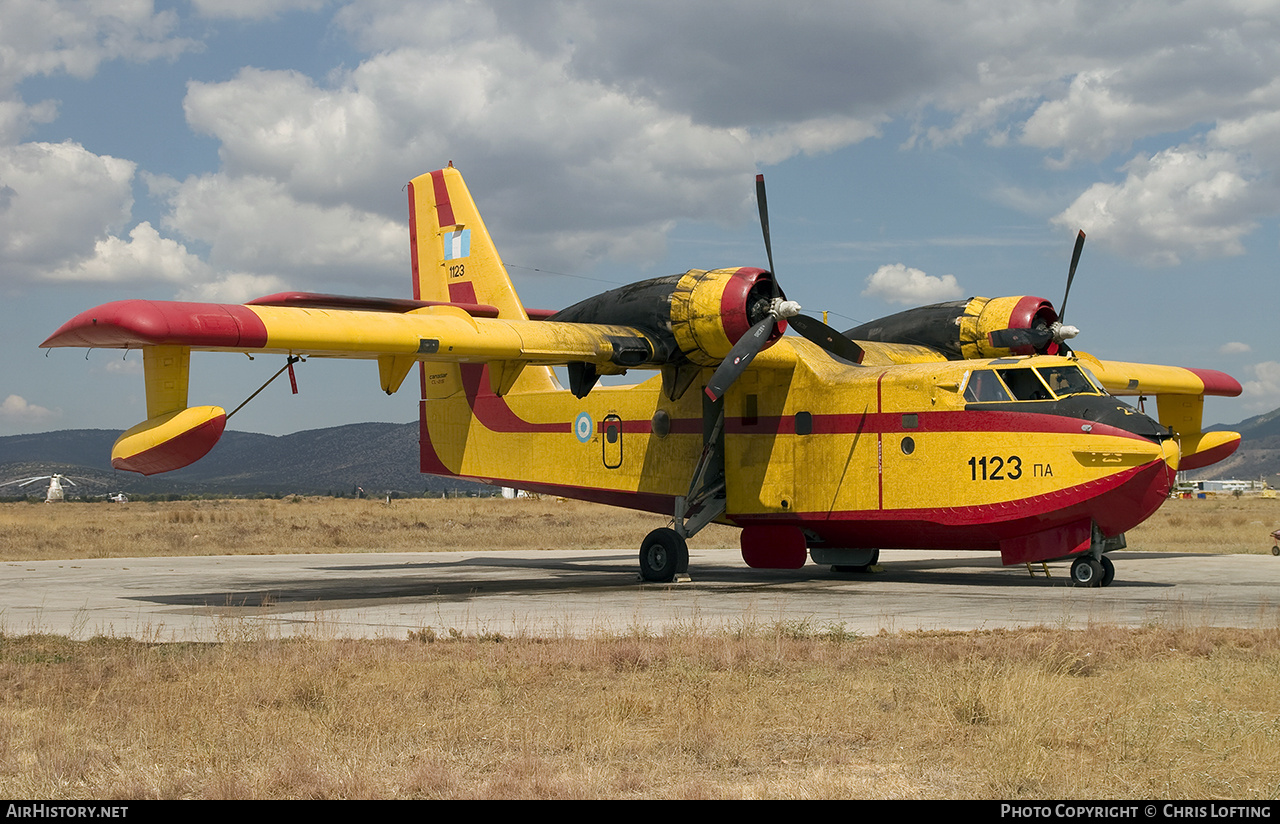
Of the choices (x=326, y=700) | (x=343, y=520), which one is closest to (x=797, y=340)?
(x=326, y=700)

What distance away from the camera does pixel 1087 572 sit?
1902cm

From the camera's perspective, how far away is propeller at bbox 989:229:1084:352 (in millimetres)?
22172

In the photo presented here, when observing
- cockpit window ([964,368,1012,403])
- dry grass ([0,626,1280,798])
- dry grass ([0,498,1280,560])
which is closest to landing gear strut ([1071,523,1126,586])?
cockpit window ([964,368,1012,403])

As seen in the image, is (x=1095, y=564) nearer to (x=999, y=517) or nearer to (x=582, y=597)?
(x=999, y=517)

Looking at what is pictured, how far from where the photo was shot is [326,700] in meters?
8.74

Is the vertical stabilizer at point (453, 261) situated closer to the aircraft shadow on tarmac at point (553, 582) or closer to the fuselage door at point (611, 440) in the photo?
the fuselage door at point (611, 440)

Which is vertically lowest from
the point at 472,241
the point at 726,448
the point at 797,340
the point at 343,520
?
the point at 343,520

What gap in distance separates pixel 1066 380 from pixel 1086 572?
3.14 meters

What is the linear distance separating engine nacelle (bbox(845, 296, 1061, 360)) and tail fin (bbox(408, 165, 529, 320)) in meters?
8.02

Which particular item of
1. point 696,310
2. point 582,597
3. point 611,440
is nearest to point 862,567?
point 611,440

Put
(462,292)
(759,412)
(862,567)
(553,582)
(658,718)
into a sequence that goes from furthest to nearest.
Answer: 1. (462,292)
2. (862,567)
3. (553,582)
4. (759,412)
5. (658,718)

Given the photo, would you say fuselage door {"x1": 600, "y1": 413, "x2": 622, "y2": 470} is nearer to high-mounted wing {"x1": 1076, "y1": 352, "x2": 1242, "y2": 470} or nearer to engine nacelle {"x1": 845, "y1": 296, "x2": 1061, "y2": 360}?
engine nacelle {"x1": 845, "y1": 296, "x2": 1061, "y2": 360}
